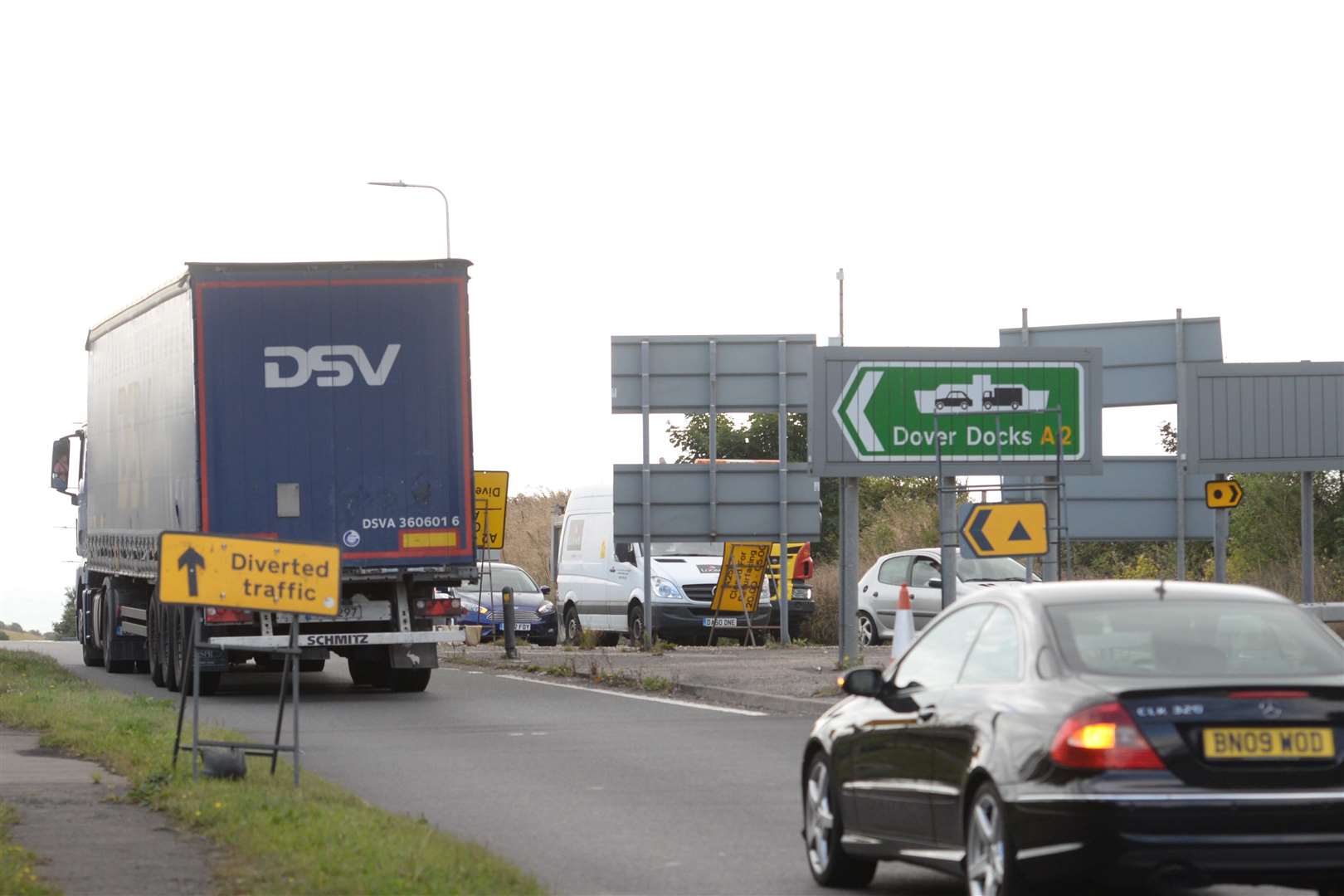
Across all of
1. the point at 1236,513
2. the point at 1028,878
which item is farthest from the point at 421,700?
the point at 1236,513

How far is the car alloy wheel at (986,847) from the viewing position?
779cm

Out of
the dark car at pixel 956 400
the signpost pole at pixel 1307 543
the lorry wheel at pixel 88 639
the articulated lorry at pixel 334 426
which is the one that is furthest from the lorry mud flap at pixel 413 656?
the signpost pole at pixel 1307 543

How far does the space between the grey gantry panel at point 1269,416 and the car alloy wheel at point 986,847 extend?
1900 cm

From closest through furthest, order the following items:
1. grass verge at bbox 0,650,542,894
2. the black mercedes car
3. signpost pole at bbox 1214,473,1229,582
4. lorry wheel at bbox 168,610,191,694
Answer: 1. the black mercedes car
2. grass verge at bbox 0,650,542,894
3. lorry wheel at bbox 168,610,191,694
4. signpost pole at bbox 1214,473,1229,582

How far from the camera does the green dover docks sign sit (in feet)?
77.4

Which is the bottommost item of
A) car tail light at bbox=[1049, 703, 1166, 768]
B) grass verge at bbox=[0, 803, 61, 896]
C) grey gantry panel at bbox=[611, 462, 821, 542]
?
grass verge at bbox=[0, 803, 61, 896]

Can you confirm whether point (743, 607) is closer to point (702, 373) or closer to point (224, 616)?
point (702, 373)


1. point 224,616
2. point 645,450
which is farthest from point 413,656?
point 645,450

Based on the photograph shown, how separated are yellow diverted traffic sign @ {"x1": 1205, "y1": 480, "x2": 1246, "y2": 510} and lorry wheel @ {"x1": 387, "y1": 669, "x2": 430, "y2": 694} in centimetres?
1080

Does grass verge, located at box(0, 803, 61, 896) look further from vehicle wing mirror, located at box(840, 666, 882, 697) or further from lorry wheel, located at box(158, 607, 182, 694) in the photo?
lorry wheel, located at box(158, 607, 182, 694)

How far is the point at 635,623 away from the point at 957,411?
36.8ft

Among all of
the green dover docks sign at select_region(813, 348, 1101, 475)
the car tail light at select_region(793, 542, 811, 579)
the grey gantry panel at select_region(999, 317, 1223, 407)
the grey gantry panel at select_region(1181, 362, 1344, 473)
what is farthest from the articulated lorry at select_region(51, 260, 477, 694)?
the car tail light at select_region(793, 542, 811, 579)

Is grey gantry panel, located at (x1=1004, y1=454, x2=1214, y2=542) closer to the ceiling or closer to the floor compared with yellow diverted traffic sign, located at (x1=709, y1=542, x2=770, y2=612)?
closer to the ceiling

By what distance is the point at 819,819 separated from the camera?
9.87m
